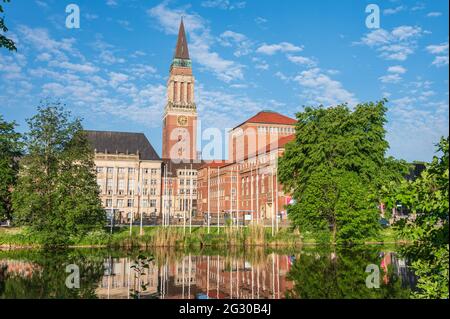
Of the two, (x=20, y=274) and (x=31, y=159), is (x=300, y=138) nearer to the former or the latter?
(x=31, y=159)

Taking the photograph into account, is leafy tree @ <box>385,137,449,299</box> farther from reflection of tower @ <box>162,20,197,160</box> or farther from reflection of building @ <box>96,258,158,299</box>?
reflection of tower @ <box>162,20,197,160</box>

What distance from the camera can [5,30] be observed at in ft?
42.1

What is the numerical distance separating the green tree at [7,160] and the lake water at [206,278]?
18.6m

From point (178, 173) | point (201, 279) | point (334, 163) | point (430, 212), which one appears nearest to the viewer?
point (430, 212)

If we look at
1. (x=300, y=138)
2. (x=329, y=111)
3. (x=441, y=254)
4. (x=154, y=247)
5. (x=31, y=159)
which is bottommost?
(x=154, y=247)

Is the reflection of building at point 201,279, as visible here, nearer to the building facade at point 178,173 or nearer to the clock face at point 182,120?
the building facade at point 178,173

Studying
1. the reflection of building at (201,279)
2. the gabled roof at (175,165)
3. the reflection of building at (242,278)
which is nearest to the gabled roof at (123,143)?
the gabled roof at (175,165)

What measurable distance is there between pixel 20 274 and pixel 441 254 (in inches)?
727

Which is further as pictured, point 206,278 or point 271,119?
point 271,119

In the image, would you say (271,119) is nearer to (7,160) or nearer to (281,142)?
(281,142)

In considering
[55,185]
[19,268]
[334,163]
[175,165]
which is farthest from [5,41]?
[175,165]

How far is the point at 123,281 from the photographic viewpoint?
728 inches

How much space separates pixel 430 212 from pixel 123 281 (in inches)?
521
